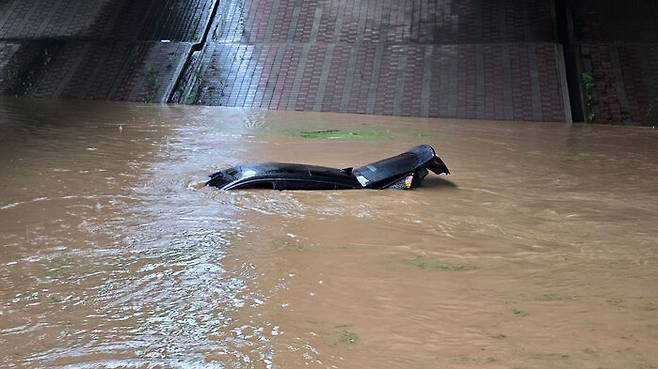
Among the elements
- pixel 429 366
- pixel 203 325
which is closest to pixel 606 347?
pixel 429 366

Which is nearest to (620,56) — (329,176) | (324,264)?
(329,176)

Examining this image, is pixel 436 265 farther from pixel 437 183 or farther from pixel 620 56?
pixel 620 56

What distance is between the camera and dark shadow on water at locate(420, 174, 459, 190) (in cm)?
713

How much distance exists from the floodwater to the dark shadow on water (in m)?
0.05

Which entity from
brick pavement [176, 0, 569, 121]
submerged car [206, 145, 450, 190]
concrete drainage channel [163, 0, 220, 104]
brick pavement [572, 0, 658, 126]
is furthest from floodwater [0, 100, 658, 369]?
concrete drainage channel [163, 0, 220, 104]

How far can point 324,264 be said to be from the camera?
4.80m

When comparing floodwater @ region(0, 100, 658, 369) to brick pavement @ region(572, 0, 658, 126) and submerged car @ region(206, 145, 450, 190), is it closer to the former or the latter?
submerged car @ region(206, 145, 450, 190)

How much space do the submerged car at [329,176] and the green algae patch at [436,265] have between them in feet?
6.61

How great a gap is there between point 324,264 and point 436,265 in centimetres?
72

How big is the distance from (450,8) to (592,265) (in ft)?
33.5

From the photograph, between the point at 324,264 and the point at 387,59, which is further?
the point at 387,59

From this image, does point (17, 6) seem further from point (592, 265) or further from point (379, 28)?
point (592, 265)

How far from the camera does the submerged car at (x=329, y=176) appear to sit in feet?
22.1

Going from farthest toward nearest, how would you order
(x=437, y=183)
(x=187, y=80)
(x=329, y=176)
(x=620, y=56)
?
(x=187, y=80), (x=620, y=56), (x=437, y=183), (x=329, y=176)
